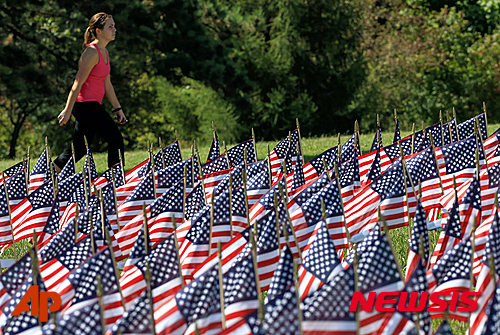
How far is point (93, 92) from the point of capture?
8547 mm

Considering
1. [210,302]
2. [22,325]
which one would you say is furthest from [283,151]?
[22,325]

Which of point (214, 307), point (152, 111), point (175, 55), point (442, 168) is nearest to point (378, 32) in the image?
point (152, 111)

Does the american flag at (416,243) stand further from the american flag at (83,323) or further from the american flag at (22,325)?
the american flag at (22,325)

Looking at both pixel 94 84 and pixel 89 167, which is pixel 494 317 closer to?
pixel 89 167

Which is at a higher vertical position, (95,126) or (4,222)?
(95,126)

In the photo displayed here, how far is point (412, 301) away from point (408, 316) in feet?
0.39

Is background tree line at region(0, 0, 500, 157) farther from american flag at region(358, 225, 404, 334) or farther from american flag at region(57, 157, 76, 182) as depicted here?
american flag at region(358, 225, 404, 334)

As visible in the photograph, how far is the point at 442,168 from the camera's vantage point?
25.8ft

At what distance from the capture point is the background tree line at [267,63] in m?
20.0

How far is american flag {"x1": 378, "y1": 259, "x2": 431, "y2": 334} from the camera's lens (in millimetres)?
3551

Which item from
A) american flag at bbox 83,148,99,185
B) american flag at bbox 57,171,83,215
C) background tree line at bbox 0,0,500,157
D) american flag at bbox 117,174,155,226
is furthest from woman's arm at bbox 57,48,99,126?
background tree line at bbox 0,0,500,157

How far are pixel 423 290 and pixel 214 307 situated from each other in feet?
3.40

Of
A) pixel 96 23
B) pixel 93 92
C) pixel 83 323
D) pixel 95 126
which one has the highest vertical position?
pixel 96 23

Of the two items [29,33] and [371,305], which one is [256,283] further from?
[29,33]
